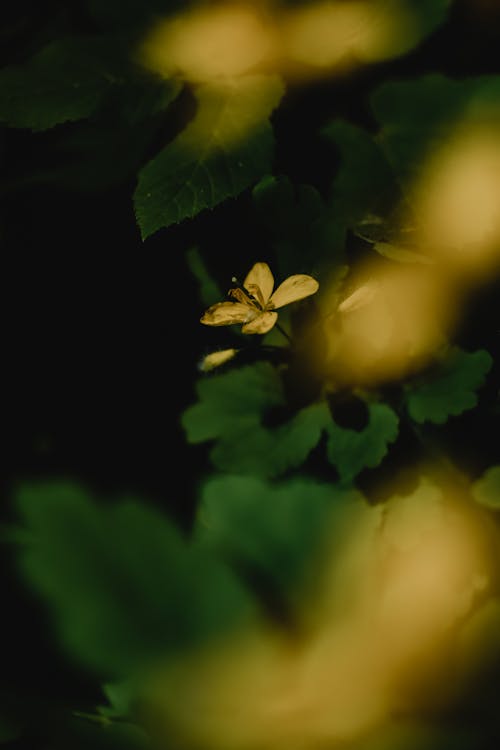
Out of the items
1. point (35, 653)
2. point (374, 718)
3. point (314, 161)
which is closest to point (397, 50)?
point (314, 161)

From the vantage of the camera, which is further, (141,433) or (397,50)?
(141,433)

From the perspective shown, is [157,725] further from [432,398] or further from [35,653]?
[432,398]

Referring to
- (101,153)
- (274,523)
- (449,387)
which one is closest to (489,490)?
(449,387)

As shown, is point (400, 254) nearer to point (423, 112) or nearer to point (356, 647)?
point (423, 112)

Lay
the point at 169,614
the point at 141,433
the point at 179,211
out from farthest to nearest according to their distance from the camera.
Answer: the point at 141,433 < the point at 169,614 < the point at 179,211

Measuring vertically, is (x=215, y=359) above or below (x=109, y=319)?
below

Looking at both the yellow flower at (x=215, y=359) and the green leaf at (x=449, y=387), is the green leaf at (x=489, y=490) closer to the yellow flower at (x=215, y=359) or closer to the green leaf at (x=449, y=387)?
the green leaf at (x=449, y=387)

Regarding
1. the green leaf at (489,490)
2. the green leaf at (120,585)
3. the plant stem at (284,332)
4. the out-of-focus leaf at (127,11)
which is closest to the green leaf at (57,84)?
the out-of-focus leaf at (127,11)
